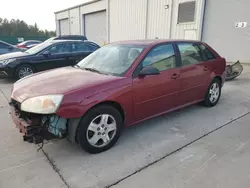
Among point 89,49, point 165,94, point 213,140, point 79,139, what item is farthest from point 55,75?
point 89,49

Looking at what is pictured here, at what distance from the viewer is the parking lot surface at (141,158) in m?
2.25

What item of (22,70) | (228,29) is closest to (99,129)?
(22,70)

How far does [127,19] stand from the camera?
1625 centimetres

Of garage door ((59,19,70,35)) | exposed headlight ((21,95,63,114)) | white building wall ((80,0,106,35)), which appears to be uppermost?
white building wall ((80,0,106,35))

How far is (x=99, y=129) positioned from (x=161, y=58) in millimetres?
1576

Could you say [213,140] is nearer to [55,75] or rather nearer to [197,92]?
[197,92]

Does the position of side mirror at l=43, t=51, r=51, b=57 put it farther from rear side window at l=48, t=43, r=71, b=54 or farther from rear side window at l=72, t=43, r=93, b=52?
rear side window at l=72, t=43, r=93, b=52

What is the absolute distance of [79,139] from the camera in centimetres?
254

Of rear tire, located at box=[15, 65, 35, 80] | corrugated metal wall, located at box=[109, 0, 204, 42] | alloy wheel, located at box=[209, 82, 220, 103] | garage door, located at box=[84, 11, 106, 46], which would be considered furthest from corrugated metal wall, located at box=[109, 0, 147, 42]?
alloy wheel, located at box=[209, 82, 220, 103]

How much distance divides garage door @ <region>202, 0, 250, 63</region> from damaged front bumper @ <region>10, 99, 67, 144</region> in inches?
398

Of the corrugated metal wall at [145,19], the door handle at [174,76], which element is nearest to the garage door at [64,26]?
the corrugated metal wall at [145,19]

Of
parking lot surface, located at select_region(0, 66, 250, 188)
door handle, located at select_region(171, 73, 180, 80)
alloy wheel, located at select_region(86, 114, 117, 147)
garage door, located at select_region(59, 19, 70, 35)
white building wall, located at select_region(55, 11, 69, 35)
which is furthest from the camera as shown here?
garage door, located at select_region(59, 19, 70, 35)

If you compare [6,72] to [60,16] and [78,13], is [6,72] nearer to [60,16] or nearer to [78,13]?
[78,13]

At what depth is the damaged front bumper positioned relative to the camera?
8.00 ft
